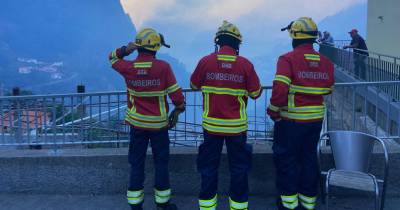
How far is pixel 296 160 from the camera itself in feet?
15.0

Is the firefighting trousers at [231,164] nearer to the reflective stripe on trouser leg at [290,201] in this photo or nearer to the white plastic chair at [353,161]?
the reflective stripe on trouser leg at [290,201]

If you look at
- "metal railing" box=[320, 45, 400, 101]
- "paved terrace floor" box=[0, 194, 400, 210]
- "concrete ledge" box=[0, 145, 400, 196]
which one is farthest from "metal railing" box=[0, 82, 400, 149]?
"paved terrace floor" box=[0, 194, 400, 210]

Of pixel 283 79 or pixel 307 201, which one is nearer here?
pixel 283 79

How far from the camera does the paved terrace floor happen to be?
5145 mm

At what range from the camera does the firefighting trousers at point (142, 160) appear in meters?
4.68

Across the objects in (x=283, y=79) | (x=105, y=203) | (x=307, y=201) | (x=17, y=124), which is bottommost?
(x=105, y=203)

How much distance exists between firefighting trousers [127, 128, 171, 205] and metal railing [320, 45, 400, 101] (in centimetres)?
322

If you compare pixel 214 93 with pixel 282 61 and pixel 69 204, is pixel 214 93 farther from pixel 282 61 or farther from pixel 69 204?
pixel 69 204

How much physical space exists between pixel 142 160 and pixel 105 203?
0.96 m

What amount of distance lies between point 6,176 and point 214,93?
9.89 feet

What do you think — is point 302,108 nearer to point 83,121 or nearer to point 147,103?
point 147,103

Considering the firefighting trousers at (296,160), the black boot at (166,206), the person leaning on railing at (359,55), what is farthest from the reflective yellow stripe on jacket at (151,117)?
the person leaning on railing at (359,55)

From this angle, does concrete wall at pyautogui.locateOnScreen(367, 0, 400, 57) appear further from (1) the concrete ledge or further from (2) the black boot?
(2) the black boot

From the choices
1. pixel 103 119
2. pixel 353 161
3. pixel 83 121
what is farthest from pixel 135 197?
pixel 353 161
